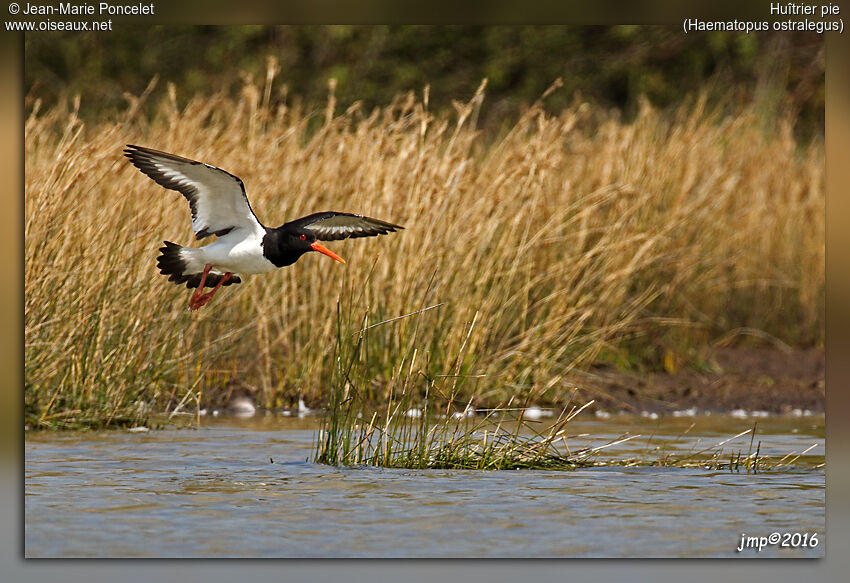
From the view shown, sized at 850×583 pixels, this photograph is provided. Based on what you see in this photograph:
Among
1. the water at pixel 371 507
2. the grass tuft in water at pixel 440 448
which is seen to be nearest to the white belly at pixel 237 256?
the grass tuft in water at pixel 440 448

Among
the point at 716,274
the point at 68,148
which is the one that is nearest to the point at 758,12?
the point at 68,148

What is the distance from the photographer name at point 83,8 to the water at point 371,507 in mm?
2105

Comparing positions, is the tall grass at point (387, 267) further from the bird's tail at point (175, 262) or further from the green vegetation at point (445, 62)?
the green vegetation at point (445, 62)

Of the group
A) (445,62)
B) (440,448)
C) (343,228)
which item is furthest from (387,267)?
(445,62)

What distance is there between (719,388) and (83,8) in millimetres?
5730

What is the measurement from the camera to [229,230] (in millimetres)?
7199

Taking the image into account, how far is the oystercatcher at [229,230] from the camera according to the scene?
6832mm

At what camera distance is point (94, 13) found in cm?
625

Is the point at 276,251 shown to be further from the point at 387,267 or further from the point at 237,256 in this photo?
the point at 387,267

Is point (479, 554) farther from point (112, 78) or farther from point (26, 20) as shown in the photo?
point (112, 78)

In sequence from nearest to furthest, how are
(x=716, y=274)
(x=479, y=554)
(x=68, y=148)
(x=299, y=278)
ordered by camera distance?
1. (x=479, y=554)
2. (x=68, y=148)
3. (x=299, y=278)
4. (x=716, y=274)

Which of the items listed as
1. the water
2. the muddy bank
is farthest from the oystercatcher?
the muddy bank

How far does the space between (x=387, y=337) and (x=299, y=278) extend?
1001 mm

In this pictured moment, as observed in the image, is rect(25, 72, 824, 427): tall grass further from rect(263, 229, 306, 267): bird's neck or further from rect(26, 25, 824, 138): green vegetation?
rect(26, 25, 824, 138): green vegetation
